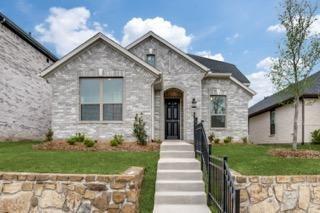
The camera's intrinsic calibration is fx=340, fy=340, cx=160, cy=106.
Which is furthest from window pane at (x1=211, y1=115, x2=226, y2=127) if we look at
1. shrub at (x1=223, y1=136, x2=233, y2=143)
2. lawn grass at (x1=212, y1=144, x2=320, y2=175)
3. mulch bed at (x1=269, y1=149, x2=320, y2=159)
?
lawn grass at (x1=212, y1=144, x2=320, y2=175)

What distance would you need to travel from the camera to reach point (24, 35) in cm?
1738

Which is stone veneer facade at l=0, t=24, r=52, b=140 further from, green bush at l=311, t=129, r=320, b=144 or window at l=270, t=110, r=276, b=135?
green bush at l=311, t=129, r=320, b=144

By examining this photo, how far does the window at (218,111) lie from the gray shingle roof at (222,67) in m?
2.68

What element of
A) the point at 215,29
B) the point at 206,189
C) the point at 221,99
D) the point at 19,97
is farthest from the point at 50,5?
the point at 206,189

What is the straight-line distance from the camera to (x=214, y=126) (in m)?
17.5

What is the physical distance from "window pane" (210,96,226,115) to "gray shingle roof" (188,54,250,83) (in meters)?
2.67

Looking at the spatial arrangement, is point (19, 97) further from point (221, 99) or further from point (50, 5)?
point (221, 99)

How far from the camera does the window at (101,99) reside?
551 inches

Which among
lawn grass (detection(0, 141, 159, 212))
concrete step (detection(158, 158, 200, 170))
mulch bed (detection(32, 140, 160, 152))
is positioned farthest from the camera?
mulch bed (detection(32, 140, 160, 152))

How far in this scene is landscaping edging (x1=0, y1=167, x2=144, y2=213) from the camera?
6.86 m

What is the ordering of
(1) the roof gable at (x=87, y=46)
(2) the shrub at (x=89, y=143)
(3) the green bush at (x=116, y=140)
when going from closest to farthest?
(2) the shrub at (x=89, y=143) → (3) the green bush at (x=116, y=140) → (1) the roof gable at (x=87, y=46)

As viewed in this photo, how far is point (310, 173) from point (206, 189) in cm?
244

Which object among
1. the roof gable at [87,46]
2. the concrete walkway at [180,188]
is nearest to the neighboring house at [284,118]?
the roof gable at [87,46]

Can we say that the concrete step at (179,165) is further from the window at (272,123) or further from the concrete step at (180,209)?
the window at (272,123)
